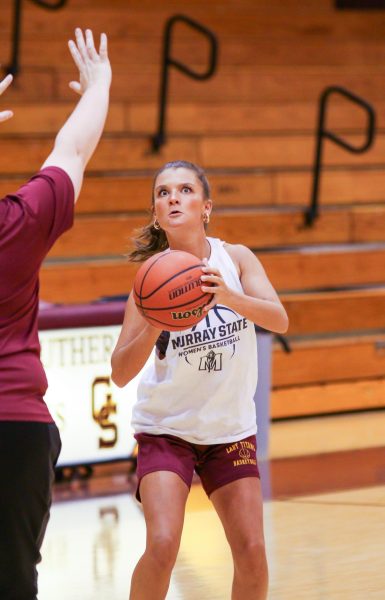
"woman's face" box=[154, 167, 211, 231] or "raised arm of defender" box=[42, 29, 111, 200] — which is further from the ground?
"raised arm of defender" box=[42, 29, 111, 200]

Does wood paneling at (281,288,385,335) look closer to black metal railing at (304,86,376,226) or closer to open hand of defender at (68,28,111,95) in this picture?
black metal railing at (304,86,376,226)

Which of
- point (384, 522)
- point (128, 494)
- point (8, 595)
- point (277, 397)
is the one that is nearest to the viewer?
point (8, 595)

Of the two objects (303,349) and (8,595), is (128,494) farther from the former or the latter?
(8,595)

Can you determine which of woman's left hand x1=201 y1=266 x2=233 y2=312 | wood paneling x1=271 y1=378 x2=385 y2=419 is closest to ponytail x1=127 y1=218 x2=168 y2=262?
woman's left hand x1=201 y1=266 x2=233 y2=312

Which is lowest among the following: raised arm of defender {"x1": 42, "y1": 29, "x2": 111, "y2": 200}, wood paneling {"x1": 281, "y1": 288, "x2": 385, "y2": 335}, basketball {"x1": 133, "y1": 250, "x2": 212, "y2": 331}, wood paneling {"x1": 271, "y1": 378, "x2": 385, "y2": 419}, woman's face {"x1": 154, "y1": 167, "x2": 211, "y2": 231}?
wood paneling {"x1": 271, "y1": 378, "x2": 385, "y2": 419}

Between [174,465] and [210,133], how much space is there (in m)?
5.78

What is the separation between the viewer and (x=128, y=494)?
20.1 feet

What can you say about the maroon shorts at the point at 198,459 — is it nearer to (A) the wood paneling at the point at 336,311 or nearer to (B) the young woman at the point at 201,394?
(B) the young woman at the point at 201,394

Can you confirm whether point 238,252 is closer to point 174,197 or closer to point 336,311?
point 174,197

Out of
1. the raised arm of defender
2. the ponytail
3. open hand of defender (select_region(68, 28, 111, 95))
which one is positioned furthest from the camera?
the ponytail

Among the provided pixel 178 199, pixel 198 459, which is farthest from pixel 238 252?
pixel 198 459

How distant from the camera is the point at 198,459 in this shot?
141 inches

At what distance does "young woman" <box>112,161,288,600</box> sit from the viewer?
3385mm

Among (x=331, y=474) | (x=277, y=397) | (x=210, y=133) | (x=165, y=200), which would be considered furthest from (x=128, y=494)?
(x=210, y=133)
